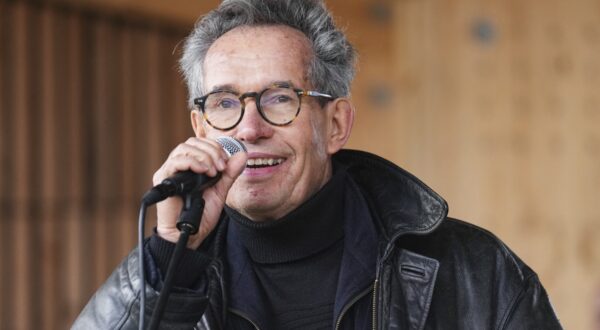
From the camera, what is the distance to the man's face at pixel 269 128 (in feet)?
6.12

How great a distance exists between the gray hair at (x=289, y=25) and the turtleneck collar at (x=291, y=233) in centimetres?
27

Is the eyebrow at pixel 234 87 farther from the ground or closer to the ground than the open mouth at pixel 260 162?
farther from the ground

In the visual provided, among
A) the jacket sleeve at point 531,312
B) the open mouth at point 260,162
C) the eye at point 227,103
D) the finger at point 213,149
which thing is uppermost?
the eye at point 227,103

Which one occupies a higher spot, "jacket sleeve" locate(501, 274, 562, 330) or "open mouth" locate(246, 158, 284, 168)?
"open mouth" locate(246, 158, 284, 168)

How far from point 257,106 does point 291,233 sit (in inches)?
11.5

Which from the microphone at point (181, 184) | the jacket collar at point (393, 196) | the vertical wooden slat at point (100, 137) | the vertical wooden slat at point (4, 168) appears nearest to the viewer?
the microphone at point (181, 184)

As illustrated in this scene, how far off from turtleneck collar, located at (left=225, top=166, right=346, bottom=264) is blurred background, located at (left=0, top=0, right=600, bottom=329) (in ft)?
7.62

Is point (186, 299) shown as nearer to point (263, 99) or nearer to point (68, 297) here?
point (263, 99)

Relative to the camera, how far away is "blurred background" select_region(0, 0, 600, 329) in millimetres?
4090

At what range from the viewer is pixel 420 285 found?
72.4 inches

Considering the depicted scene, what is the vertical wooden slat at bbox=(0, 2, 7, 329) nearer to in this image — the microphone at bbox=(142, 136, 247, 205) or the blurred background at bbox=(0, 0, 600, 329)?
the blurred background at bbox=(0, 0, 600, 329)

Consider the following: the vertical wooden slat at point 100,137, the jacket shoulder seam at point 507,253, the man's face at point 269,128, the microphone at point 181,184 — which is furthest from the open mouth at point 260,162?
the vertical wooden slat at point 100,137

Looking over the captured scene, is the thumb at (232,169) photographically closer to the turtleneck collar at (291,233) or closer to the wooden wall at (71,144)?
the turtleneck collar at (291,233)

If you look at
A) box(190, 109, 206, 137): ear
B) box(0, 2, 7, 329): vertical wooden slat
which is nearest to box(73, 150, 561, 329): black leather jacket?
box(190, 109, 206, 137): ear
